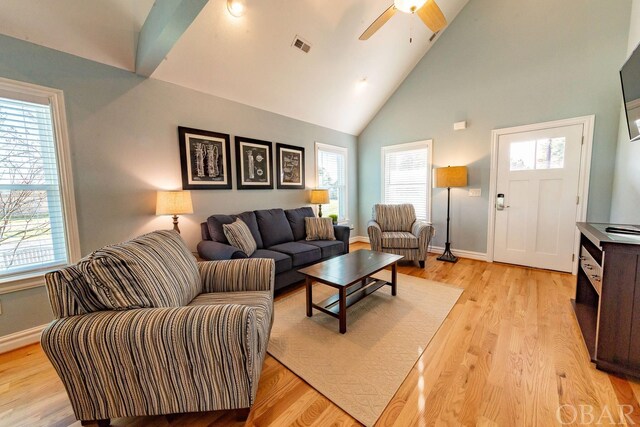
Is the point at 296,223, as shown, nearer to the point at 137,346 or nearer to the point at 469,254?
the point at 137,346

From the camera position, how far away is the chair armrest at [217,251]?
91.3 inches

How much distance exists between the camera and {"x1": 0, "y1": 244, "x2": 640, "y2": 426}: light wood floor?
4.14ft

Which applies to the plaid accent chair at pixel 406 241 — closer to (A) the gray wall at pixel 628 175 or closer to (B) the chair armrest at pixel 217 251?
(A) the gray wall at pixel 628 175

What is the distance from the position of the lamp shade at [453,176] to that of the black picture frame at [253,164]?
2.66 m

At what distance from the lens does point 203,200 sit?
3039 mm

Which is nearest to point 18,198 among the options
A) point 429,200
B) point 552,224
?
point 429,200

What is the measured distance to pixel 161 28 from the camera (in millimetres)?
1872

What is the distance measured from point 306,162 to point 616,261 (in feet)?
12.0

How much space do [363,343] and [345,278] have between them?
50 centimetres

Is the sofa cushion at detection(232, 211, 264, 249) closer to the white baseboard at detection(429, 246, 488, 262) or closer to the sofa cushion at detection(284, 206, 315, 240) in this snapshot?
the sofa cushion at detection(284, 206, 315, 240)

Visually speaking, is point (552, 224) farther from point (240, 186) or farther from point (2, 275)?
point (2, 275)

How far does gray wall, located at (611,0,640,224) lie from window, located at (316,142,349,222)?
3.65 meters

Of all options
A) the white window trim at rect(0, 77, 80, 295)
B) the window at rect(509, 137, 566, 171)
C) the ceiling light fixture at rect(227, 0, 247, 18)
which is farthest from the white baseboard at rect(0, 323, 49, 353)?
the window at rect(509, 137, 566, 171)

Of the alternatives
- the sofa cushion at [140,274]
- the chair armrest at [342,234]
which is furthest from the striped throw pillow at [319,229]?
the sofa cushion at [140,274]
